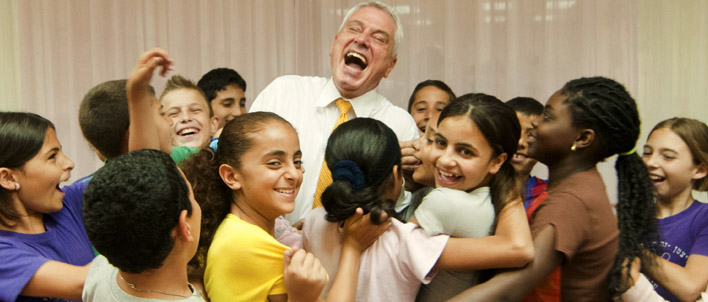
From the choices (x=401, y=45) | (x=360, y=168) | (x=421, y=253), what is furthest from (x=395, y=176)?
(x=401, y=45)

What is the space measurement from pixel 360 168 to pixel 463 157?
32 centimetres

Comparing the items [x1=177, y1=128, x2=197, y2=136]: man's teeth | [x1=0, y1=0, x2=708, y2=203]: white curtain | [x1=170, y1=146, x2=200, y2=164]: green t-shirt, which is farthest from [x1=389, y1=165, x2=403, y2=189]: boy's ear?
[x1=0, y1=0, x2=708, y2=203]: white curtain

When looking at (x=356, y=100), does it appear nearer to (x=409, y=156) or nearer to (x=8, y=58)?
(x=409, y=156)

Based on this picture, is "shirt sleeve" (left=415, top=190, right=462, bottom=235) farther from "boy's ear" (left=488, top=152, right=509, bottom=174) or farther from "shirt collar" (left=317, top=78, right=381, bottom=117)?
"shirt collar" (left=317, top=78, right=381, bottom=117)

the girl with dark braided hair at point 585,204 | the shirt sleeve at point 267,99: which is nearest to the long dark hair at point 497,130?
the girl with dark braided hair at point 585,204

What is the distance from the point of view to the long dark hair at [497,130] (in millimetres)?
1698

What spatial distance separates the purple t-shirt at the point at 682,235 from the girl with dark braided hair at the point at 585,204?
0.55 metres

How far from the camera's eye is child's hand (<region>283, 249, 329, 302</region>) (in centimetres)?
142

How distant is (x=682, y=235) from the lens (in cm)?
231

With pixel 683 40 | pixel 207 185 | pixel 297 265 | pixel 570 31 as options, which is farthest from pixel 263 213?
pixel 683 40

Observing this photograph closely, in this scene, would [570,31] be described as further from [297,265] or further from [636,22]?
[297,265]

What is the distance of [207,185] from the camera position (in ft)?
5.50

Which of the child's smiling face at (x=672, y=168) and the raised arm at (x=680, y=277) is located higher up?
the child's smiling face at (x=672, y=168)

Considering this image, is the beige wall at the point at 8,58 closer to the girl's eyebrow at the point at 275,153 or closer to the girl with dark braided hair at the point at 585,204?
the girl's eyebrow at the point at 275,153
